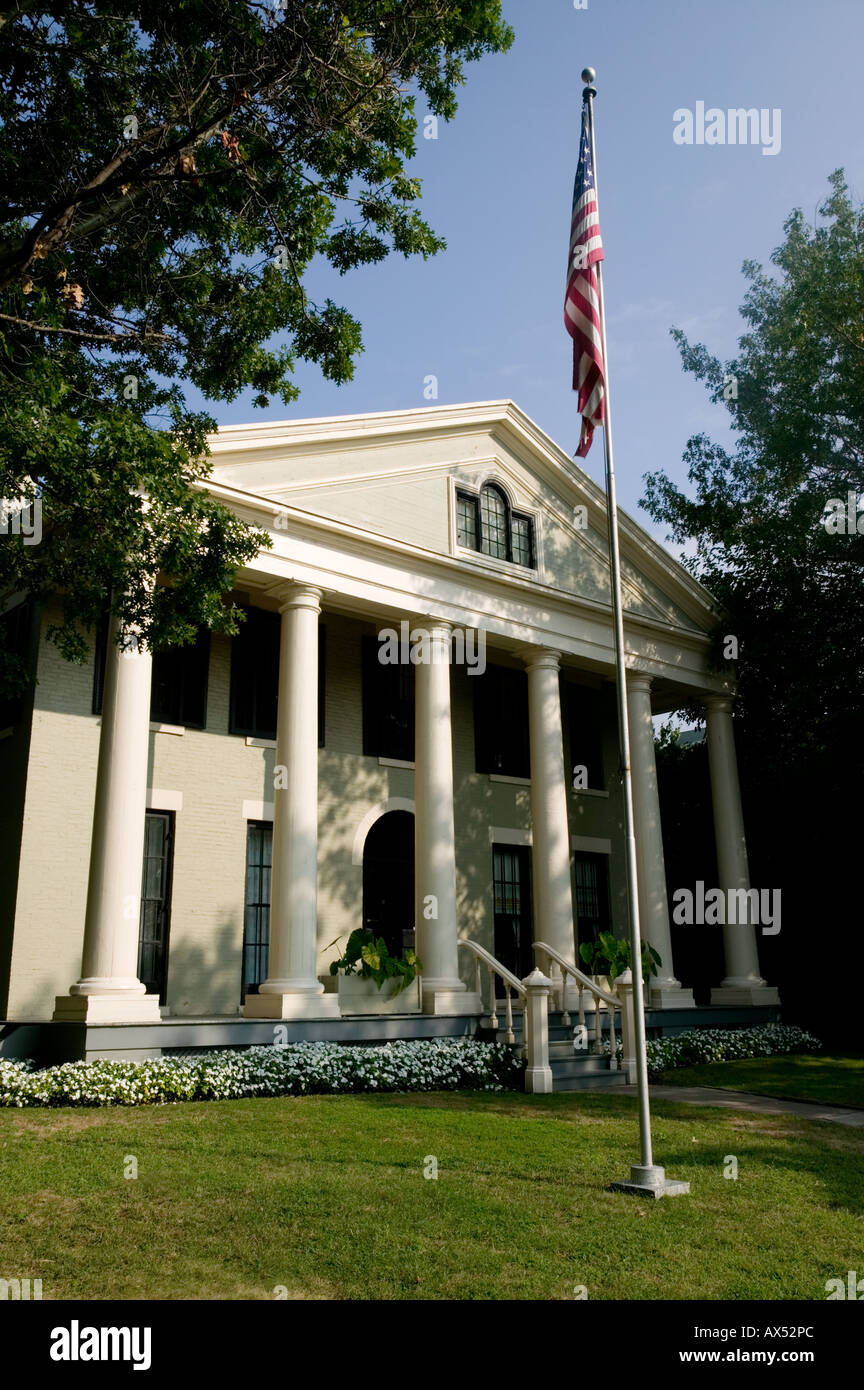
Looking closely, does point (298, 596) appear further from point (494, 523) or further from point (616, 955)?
point (616, 955)

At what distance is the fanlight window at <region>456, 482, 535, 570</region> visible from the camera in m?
18.6

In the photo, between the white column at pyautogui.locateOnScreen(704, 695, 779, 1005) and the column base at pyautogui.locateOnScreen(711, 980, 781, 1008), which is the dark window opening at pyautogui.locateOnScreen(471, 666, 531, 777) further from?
the column base at pyautogui.locateOnScreen(711, 980, 781, 1008)

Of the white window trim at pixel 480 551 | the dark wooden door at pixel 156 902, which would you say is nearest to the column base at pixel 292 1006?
the dark wooden door at pixel 156 902

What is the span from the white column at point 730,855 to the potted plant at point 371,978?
7.66 metres

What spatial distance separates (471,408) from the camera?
18656 mm

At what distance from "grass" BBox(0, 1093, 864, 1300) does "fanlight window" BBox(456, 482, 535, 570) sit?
10.6 metres

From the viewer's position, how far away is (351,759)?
18.6 m

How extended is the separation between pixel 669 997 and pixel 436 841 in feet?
19.1

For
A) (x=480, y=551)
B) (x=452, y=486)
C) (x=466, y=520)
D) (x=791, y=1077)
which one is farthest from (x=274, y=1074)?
(x=452, y=486)

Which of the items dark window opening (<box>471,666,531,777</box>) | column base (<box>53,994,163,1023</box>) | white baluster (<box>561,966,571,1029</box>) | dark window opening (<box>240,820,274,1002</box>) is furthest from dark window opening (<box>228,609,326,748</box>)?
white baluster (<box>561,966,571,1029</box>)
